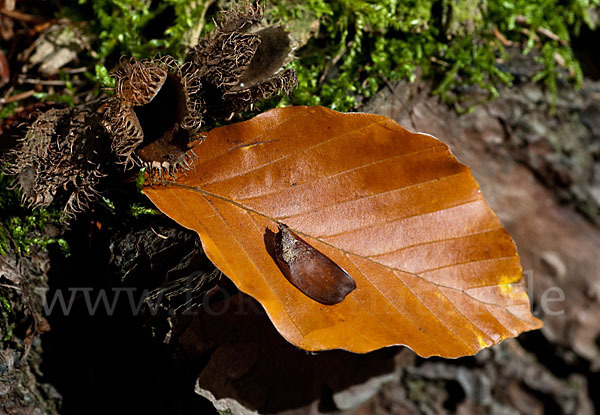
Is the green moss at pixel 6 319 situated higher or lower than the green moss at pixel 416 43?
lower

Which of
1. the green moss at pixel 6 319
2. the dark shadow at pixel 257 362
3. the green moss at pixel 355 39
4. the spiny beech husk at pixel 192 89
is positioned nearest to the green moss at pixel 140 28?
the green moss at pixel 355 39

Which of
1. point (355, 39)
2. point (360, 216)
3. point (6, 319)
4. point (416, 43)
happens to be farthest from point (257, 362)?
point (416, 43)

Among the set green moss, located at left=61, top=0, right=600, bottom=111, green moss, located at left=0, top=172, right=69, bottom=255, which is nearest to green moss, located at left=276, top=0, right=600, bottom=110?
green moss, located at left=61, top=0, right=600, bottom=111

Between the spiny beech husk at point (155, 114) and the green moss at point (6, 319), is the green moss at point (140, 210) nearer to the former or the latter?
the spiny beech husk at point (155, 114)

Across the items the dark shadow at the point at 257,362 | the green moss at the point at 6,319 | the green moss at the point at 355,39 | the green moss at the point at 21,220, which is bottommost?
the dark shadow at the point at 257,362

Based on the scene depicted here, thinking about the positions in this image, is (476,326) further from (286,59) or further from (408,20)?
(408,20)

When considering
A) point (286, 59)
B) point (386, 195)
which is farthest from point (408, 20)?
point (386, 195)
